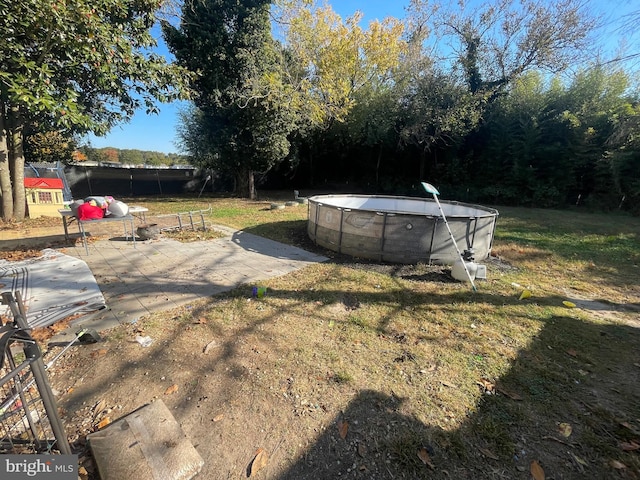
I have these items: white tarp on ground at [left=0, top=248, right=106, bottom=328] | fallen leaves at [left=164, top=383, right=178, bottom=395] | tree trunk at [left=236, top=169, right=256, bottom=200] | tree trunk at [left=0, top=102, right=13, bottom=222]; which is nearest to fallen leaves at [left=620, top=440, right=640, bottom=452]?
fallen leaves at [left=164, top=383, right=178, bottom=395]

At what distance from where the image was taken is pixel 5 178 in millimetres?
7016

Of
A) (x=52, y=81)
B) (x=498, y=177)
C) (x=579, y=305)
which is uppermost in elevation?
(x=52, y=81)

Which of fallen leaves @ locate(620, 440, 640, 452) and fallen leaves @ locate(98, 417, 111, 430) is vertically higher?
fallen leaves @ locate(98, 417, 111, 430)

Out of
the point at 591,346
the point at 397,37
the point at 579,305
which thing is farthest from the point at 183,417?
the point at 397,37

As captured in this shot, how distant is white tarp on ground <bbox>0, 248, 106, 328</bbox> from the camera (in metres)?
2.86

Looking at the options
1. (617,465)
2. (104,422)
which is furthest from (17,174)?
(617,465)

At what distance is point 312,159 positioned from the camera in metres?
19.3

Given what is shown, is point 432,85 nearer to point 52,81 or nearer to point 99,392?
point 52,81

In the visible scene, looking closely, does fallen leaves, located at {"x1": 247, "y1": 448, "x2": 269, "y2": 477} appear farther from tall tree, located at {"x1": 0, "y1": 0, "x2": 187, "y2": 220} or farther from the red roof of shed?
the red roof of shed

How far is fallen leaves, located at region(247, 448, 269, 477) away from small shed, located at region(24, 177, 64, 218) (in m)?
9.59

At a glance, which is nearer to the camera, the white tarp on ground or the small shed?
the white tarp on ground

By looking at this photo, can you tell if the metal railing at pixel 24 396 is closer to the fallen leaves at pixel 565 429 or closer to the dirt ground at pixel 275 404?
the dirt ground at pixel 275 404

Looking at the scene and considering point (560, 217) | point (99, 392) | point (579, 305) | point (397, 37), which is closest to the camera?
point (99, 392)

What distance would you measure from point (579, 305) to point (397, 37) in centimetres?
1588
